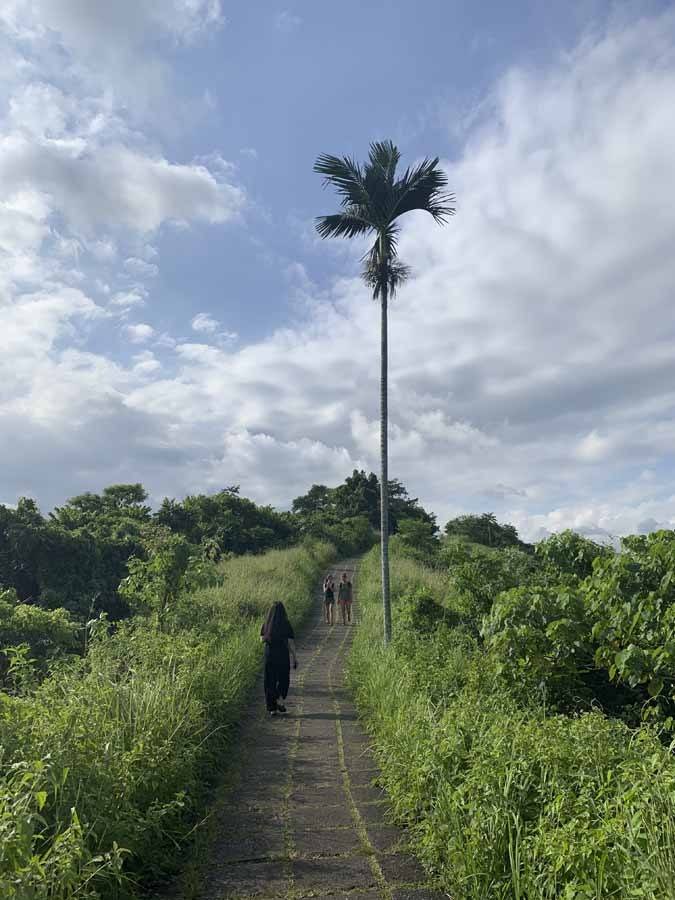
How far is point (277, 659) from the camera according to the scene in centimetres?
816

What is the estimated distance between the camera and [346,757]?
6277 mm

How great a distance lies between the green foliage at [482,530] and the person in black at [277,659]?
4735 centimetres

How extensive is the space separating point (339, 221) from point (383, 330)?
2.13 m

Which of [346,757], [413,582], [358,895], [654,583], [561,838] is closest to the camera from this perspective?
[561,838]

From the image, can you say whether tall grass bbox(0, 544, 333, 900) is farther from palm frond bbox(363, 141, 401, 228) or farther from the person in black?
palm frond bbox(363, 141, 401, 228)

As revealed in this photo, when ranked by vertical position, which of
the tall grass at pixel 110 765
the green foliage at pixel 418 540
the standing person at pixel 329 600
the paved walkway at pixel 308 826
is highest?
the green foliage at pixel 418 540

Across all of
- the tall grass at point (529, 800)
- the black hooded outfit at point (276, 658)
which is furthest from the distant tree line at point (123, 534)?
the tall grass at point (529, 800)

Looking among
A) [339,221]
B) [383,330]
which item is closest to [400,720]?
[383,330]

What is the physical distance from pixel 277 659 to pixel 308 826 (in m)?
3.66

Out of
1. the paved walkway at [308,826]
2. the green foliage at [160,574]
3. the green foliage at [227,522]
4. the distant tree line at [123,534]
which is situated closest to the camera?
the paved walkway at [308,826]

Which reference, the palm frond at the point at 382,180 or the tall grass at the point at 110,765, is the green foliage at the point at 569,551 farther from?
the palm frond at the point at 382,180

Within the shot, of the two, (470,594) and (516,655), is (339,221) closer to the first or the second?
Answer: (470,594)

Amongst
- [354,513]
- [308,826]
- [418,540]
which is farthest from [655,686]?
[354,513]

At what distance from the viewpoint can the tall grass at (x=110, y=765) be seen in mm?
2822
